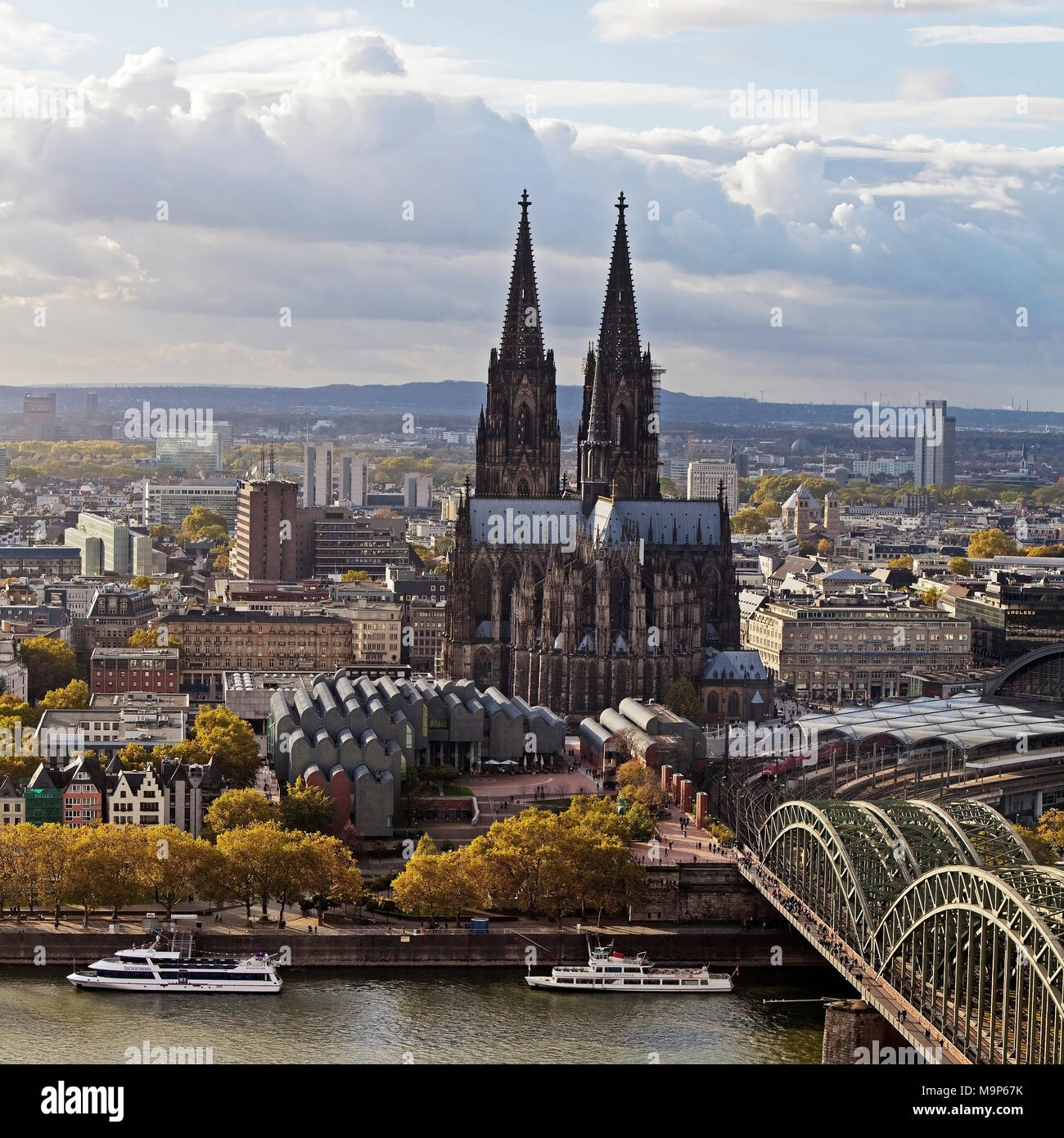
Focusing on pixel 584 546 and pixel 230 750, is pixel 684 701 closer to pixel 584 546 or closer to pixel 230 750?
pixel 584 546

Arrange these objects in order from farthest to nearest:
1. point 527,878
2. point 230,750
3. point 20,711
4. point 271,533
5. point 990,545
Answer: point 990,545 < point 271,533 < point 20,711 < point 230,750 < point 527,878

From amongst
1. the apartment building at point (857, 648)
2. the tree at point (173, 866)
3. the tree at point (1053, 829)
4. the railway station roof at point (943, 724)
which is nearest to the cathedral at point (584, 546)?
the railway station roof at point (943, 724)

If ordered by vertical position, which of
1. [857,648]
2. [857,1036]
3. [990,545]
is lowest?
[857,1036]

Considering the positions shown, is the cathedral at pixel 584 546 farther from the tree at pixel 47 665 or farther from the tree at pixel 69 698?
the tree at pixel 47 665

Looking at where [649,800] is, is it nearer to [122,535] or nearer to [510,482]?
[510,482]

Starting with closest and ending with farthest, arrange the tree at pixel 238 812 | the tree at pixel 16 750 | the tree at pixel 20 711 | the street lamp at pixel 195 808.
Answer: the tree at pixel 238 812 < the street lamp at pixel 195 808 < the tree at pixel 16 750 < the tree at pixel 20 711

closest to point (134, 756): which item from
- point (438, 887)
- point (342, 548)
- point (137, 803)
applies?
point (137, 803)
